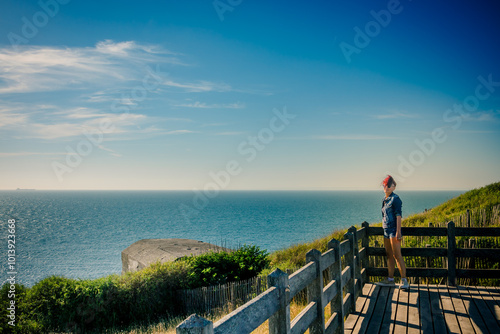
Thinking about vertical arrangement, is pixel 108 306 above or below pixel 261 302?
below

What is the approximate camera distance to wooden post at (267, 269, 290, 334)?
329 centimetres

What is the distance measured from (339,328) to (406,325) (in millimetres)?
1025

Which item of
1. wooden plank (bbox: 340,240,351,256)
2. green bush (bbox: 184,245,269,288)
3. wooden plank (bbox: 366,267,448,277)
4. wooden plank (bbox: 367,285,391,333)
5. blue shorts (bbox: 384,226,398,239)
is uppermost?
blue shorts (bbox: 384,226,398,239)

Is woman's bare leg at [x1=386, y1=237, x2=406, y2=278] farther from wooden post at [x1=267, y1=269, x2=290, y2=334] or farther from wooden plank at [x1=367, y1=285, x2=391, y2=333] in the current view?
wooden post at [x1=267, y1=269, x2=290, y2=334]

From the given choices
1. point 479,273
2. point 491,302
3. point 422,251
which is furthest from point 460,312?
point 479,273

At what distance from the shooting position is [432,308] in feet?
20.2

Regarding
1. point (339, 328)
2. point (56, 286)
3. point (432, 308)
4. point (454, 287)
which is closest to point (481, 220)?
point (454, 287)

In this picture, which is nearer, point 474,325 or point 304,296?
point 474,325

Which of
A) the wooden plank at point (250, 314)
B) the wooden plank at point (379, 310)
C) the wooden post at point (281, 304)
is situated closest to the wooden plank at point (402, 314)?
the wooden plank at point (379, 310)

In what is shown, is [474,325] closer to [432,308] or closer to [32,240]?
[432,308]

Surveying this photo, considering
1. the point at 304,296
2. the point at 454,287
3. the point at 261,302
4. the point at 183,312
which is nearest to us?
the point at 261,302

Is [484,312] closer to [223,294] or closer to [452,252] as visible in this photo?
[452,252]

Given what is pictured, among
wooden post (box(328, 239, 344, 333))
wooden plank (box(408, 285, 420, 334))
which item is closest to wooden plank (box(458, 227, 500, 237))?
wooden plank (box(408, 285, 420, 334))

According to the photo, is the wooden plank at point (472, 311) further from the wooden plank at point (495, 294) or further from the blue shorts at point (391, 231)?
the blue shorts at point (391, 231)
